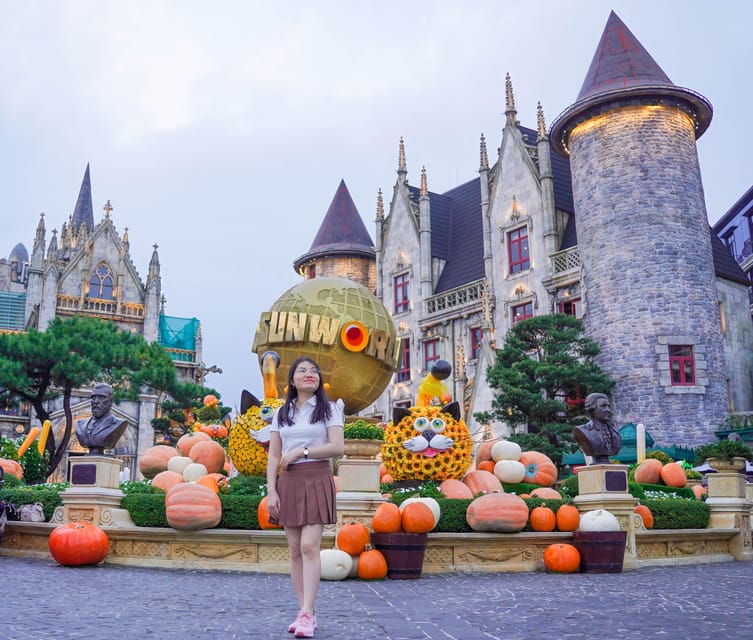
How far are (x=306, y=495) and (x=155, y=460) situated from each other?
1183 cm

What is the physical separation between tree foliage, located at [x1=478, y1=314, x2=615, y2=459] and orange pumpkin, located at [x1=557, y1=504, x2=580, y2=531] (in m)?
14.9

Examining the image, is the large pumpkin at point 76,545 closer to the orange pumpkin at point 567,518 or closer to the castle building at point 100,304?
the orange pumpkin at point 567,518

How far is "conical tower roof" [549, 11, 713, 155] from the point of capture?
29422 mm

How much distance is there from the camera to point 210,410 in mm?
26766

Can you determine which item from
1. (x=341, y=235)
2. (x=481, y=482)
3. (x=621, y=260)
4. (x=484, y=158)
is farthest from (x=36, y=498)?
(x=341, y=235)

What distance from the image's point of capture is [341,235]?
4584 centimetres

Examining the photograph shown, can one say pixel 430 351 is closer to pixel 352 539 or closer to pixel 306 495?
pixel 352 539

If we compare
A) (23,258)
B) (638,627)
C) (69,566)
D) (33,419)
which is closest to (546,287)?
(69,566)

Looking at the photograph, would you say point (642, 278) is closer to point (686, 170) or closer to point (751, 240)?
point (686, 170)

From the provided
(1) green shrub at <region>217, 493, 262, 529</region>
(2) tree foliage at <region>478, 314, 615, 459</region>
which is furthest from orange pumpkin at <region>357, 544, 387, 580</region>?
(2) tree foliage at <region>478, 314, 615, 459</region>

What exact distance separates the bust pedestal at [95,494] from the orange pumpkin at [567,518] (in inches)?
257

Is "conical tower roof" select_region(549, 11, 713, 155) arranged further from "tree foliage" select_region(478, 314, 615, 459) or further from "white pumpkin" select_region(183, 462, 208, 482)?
"white pumpkin" select_region(183, 462, 208, 482)

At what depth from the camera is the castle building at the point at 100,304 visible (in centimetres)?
4775

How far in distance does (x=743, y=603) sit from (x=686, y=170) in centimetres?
2571
